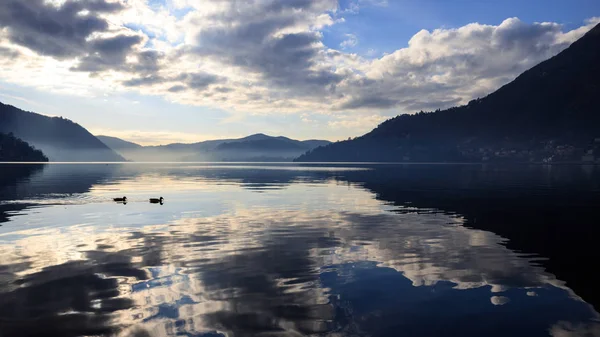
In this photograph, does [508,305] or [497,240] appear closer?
[508,305]

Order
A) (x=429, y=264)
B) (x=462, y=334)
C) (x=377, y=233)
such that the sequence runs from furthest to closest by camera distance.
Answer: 1. (x=377, y=233)
2. (x=429, y=264)
3. (x=462, y=334)

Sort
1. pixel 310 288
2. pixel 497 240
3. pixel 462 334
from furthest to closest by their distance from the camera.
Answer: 1. pixel 497 240
2. pixel 310 288
3. pixel 462 334

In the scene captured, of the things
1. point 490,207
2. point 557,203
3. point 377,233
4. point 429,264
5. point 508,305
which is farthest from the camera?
point 557,203

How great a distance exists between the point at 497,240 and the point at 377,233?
9.98 meters

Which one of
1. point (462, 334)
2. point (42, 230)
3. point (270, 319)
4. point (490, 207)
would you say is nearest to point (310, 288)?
point (270, 319)

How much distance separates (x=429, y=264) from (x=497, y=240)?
37.1ft

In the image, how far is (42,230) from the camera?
35.9 metres

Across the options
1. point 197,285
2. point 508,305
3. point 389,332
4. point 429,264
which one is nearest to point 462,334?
point 389,332

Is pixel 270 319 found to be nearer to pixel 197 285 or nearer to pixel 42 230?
pixel 197 285

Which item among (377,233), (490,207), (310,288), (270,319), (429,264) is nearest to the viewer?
(270,319)

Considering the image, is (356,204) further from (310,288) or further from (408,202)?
(310,288)

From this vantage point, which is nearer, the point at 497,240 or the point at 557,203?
the point at 497,240

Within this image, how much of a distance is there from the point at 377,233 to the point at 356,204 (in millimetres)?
23711

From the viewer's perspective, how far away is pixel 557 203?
58.3 metres
